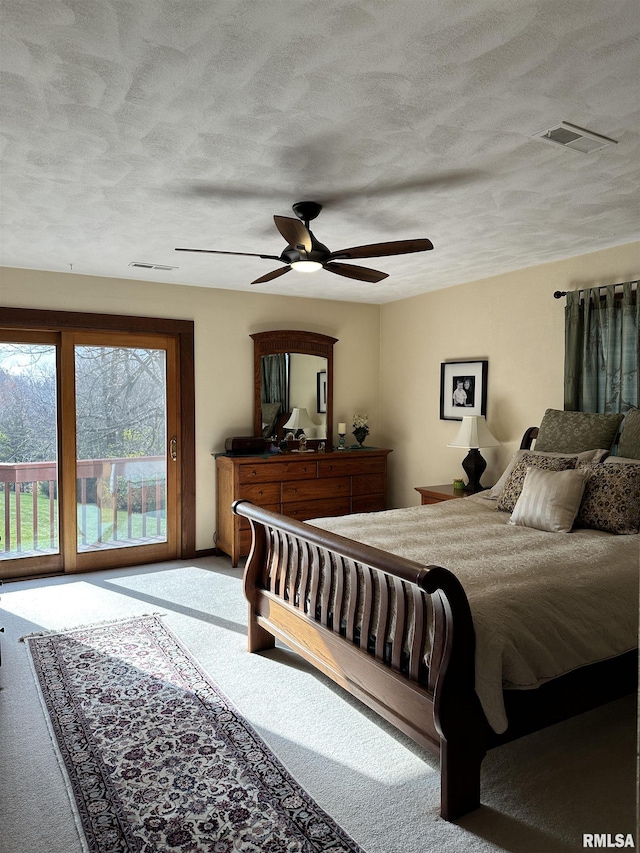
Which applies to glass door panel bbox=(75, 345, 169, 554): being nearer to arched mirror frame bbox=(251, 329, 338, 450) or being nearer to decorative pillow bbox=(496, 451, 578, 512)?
arched mirror frame bbox=(251, 329, 338, 450)

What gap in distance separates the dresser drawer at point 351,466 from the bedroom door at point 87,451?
1381 mm

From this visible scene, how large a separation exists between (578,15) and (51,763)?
3.19 meters

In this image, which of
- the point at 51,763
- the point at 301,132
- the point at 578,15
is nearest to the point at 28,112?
the point at 301,132

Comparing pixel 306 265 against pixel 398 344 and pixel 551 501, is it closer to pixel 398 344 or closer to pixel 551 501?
pixel 551 501

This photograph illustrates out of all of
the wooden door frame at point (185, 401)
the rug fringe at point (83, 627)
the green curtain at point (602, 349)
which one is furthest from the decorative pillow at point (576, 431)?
the wooden door frame at point (185, 401)

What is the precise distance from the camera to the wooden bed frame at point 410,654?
212 centimetres

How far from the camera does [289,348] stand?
6039 mm

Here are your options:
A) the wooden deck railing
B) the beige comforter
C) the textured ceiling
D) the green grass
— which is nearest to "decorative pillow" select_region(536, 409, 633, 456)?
the beige comforter

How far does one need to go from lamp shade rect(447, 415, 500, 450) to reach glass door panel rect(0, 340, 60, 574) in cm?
336

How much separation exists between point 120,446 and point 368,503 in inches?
96.1

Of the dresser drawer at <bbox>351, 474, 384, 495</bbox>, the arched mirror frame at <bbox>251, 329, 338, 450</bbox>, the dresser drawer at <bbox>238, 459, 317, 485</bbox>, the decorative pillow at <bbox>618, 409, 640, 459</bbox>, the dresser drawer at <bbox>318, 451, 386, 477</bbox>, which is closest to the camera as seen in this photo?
A: the decorative pillow at <bbox>618, 409, 640, 459</bbox>

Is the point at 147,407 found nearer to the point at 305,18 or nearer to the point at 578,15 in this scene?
the point at 305,18

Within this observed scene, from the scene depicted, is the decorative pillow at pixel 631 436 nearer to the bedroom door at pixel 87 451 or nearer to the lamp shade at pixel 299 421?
the lamp shade at pixel 299 421

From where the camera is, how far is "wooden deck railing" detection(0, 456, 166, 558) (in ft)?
16.2
